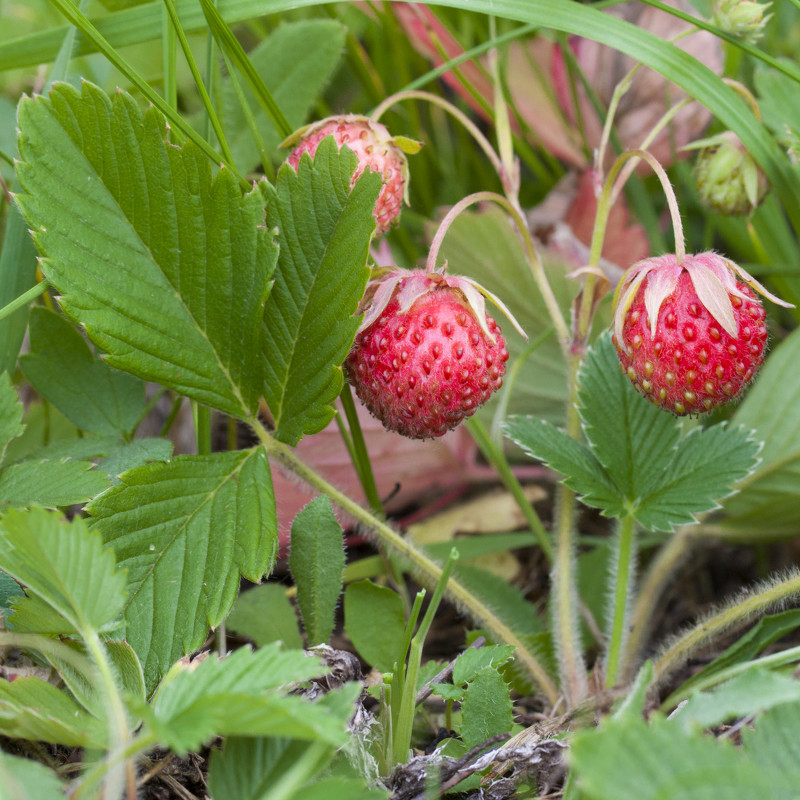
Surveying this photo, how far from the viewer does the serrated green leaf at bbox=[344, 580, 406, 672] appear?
3.50ft

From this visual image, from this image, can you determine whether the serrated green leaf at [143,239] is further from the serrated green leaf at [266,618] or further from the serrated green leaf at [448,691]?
the serrated green leaf at [448,691]

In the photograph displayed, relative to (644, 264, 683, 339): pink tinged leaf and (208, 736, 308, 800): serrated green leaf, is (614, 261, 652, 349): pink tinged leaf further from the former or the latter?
(208, 736, 308, 800): serrated green leaf

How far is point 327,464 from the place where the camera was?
58.4 inches

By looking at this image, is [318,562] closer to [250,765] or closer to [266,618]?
[266,618]

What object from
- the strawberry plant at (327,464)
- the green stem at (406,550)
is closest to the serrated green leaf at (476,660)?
the strawberry plant at (327,464)

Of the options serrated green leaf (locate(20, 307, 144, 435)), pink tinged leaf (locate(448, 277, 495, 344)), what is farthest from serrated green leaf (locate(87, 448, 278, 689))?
pink tinged leaf (locate(448, 277, 495, 344))

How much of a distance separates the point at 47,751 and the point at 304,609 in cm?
32

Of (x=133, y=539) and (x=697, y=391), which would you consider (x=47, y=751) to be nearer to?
(x=133, y=539)

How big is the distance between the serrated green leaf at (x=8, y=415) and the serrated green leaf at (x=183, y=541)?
0.15 meters

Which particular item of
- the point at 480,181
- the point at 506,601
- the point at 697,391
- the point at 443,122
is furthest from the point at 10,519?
the point at 443,122

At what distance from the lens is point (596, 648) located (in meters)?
1.37

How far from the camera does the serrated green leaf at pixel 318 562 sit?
1020 millimetres

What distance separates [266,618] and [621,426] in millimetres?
538

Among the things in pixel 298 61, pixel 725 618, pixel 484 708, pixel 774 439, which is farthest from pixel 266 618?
pixel 298 61
